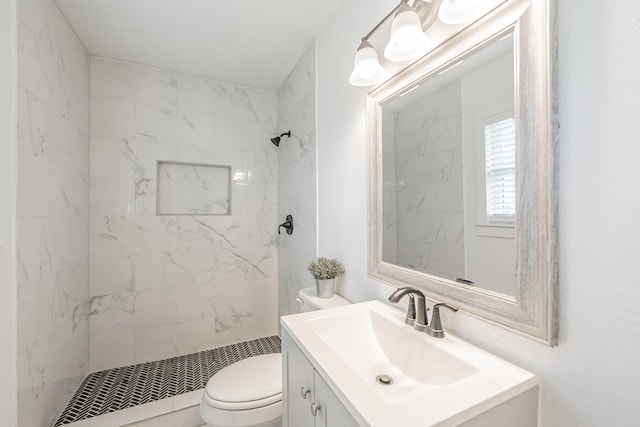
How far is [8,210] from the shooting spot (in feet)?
3.75

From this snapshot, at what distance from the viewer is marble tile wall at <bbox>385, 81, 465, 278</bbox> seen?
881 millimetres

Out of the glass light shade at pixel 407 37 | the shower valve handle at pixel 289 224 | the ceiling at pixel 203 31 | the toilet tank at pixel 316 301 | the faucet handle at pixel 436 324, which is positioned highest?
the ceiling at pixel 203 31

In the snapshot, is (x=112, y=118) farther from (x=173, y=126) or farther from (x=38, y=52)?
(x=38, y=52)

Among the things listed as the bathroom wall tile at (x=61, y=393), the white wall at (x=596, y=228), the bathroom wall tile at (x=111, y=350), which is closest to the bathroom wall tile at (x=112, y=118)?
the bathroom wall tile at (x=111, y=350)

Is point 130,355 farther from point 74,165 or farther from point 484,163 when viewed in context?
point 484,163

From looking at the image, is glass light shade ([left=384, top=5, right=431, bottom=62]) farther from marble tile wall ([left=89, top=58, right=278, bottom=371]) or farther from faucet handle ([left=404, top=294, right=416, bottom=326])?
marble tile wall ([left=89, top=58, right=278, bottom=371])

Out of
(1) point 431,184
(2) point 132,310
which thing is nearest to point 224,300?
(2) point 132,310

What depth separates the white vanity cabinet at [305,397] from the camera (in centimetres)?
63

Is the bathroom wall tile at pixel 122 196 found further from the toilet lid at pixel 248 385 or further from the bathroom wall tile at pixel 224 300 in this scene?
the toilet lid at pixel 248 385

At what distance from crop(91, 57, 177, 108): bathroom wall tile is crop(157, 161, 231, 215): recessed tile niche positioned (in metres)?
0.52

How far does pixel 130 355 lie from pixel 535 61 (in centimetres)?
287

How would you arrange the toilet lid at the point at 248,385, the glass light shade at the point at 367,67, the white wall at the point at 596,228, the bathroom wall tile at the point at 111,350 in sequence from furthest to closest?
the bathroom wall tile at the point at 111,350
the toilet lid at the point at 248,385
the glass light shade at the point at 367,67
the white wall at the point at 596,228

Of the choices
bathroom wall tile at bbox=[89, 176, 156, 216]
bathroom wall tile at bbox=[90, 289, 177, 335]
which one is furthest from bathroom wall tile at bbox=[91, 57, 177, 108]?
bathroom wall tile at bbox=[90, 289, 177, 335]

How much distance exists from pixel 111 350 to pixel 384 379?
A: 2205 mm
